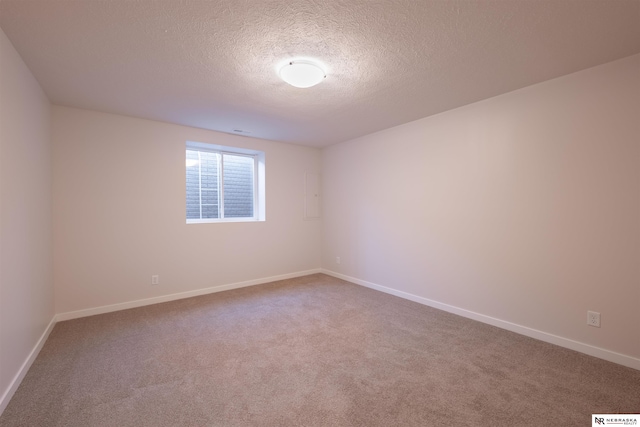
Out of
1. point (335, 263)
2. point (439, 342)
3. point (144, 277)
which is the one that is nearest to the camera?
point (439, 342)

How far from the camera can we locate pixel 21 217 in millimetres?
2127

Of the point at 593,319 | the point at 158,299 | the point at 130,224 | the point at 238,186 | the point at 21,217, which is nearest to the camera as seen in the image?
the point at 21,217

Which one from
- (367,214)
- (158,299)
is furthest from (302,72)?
(158,299)

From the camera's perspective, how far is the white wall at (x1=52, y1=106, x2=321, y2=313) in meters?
3.19

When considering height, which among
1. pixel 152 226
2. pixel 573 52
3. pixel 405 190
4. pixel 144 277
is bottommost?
pixel 144 277

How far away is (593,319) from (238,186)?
4580 millimetres

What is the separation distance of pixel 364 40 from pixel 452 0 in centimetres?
57

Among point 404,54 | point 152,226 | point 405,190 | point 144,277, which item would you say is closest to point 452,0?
point 404,54

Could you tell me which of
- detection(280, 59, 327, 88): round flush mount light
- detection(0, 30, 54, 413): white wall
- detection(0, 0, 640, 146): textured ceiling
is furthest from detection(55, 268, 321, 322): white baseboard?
detection(280, 59, 327, 88): round flush mount light

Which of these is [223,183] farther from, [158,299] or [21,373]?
[21,373]

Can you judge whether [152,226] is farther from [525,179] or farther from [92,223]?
[525,179]

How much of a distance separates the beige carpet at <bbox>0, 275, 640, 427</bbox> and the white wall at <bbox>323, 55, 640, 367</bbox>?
383mm

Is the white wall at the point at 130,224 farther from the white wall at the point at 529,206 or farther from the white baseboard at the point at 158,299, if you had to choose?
the white wall at the point at 529,206

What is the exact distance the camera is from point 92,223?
3.31 meters
